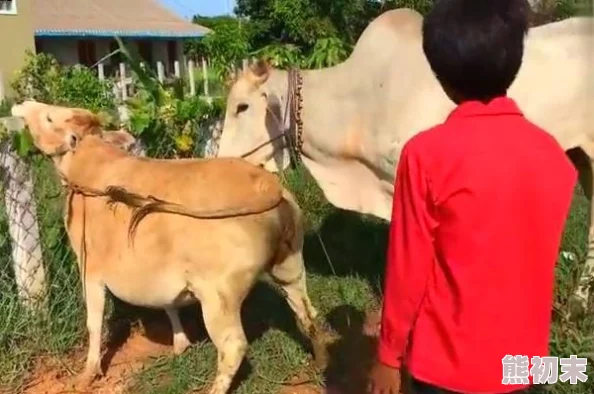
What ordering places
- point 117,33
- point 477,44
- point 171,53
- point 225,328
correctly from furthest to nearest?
point 171,53 < point 117,33 < point 225,328 < point 477,44

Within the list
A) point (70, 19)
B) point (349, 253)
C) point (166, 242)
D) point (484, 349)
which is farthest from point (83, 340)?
point (70, 19)

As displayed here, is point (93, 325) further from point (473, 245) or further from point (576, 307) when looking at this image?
point (473, 245)

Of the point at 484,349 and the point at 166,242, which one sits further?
the point at 166,242

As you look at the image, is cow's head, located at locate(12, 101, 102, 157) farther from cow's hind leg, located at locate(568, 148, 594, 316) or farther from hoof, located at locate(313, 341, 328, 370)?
cow's hind leg, located at locate(568, 148, 594, 316)

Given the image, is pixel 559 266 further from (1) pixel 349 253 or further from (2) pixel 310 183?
(2) pixel 310 183

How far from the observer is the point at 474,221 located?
6.47 feet

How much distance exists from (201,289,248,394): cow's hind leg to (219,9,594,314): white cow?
1.46 meters

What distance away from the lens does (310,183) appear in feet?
21.2

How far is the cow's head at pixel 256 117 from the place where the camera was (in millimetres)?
4613

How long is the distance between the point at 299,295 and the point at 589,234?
1810mm

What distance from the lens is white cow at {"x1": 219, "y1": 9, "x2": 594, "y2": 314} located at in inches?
173

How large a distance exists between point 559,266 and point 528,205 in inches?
79.8

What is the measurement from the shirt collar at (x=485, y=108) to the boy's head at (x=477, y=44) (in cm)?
2

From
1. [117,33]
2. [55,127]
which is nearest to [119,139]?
[55,127]
